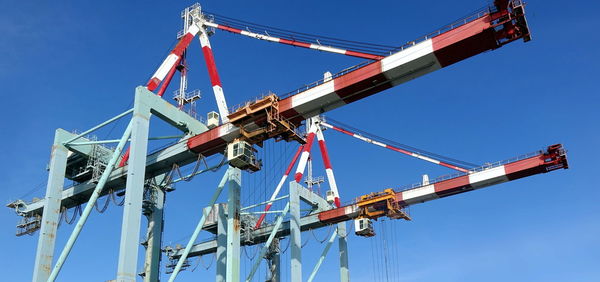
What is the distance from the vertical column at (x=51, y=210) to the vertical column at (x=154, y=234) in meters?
5.88

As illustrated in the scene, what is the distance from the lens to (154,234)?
116 ft

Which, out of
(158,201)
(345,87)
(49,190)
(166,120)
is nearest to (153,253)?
(158,201)

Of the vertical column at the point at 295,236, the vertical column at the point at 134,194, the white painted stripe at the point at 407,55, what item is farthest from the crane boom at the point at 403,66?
the vertical column at the point at 295,236

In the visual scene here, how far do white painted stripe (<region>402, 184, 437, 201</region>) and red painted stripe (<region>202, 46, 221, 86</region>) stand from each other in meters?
14.9

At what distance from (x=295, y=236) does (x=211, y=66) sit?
12551 mm

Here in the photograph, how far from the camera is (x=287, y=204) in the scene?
4194cm

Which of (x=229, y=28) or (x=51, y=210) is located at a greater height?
(x=229, y=28)

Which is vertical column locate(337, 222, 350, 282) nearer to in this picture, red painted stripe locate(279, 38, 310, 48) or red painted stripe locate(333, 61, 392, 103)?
red painted stripe locate(279, 38, 310, 48)

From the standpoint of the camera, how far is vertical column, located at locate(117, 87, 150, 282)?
79.5 feet

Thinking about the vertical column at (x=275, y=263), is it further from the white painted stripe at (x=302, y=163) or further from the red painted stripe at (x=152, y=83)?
the red painted stripe at (x=152, y=83)

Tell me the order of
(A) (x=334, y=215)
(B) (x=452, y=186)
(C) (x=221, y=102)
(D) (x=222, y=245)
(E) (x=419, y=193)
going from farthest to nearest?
(A) (x=334, y=215), (E) (x=419, y=193), (B) (x=452, y=186), (D) (x=222, y=245), (C) (x=221, y=102)

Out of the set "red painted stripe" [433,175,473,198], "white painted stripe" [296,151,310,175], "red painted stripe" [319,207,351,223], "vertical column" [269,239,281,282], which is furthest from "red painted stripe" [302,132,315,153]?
"red painted stripe" [433,175,473,198]

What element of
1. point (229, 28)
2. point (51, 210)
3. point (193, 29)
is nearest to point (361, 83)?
point (229, 28)

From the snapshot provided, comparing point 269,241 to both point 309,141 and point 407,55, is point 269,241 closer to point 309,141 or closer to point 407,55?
point 309,141
